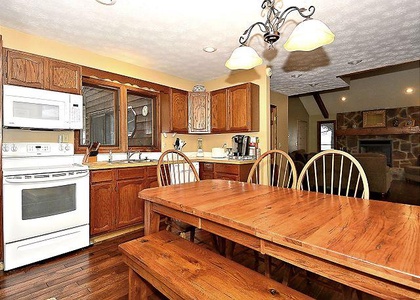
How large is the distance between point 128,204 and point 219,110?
2.20 metres

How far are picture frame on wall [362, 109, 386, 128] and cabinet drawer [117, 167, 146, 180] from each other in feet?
27.1

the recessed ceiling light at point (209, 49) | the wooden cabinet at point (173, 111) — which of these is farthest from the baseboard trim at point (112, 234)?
the recessed ceiling light at point (209, 49)

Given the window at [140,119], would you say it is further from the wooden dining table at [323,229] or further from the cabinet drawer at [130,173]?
the wooden dining table at [323,229]

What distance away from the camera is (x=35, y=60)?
7.88ft

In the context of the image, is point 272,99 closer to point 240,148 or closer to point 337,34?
point 240,148

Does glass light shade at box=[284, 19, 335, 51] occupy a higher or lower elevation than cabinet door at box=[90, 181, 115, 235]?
higher

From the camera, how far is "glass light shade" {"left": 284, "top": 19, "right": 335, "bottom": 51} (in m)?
1.36

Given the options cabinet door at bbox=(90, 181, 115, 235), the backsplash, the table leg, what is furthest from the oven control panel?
the backsplash

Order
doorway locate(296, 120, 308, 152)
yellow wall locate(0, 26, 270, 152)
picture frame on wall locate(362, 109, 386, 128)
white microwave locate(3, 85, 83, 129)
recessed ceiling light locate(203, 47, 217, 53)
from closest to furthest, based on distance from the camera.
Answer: white microwave locate(3, 85, 83, 129) → yellow wall locate(0, 26, 270, 152) → recessed ceiling light locate(203, 47, 217, 53) → picture frame on wall locate(362, 109, 386, 128) → doorway locate(296, 120, 308, 152)

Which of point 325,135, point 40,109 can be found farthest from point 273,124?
point 325,135

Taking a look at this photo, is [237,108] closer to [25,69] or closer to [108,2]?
[108,2]

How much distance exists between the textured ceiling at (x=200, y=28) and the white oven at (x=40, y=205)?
1367 mm

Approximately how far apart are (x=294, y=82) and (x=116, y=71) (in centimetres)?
340

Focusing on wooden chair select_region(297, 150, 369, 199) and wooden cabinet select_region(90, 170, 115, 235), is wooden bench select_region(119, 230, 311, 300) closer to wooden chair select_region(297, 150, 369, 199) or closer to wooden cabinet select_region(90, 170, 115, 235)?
wooden chair select_region(297, 150, 369, 199)
